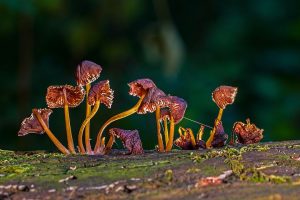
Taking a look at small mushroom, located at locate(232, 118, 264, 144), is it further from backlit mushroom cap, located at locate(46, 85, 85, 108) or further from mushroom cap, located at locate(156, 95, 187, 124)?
backlit mushroom cap, located at locate(46, 85, 85, 108)

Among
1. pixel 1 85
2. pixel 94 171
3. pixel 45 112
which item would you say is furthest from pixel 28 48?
pixel 94 171

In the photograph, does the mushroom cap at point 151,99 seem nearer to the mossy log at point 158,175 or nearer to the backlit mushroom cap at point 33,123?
the mossy log at point 158,175

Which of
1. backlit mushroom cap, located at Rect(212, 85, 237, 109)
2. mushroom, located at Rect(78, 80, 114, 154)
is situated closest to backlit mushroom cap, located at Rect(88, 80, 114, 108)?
mushroom, located at Rect(78, 80, 114, 154)

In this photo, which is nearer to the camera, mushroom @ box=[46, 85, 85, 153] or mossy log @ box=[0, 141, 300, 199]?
mossy log @ box=[0, 141, 300, 199]

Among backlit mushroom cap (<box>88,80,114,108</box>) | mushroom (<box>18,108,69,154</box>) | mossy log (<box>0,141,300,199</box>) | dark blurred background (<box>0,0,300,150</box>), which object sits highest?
dark blurred background (<box>0,0,300,150</box>)

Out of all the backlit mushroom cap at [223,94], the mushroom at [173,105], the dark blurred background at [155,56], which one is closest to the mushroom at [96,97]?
the mushroom at [173,105]

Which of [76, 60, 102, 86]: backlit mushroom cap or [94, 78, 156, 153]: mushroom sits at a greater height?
[76, 60, 102, 86]: backlit mushroom cap

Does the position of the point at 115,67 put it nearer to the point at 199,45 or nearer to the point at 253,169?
the point at 199,45
